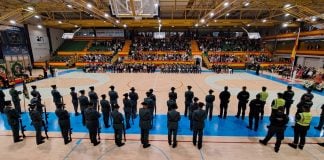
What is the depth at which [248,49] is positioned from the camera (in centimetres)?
3428

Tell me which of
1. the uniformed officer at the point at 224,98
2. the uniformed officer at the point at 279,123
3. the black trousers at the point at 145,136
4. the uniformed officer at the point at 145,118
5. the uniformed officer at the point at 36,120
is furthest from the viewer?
the uniformed officer at the point at 224,98

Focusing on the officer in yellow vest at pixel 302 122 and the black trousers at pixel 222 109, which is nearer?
the officer in yellow vest at pixel 302 122

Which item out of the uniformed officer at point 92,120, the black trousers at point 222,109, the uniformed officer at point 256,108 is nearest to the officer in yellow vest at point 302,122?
the uniformed officer at point 256,108

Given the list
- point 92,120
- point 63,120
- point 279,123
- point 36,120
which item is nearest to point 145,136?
point 92,120

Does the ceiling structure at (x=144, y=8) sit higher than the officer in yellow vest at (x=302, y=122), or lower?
higher

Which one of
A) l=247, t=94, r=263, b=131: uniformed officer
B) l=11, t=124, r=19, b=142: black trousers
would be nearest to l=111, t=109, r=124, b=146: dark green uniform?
l=11, t=124, r=19, b=142: black trousers

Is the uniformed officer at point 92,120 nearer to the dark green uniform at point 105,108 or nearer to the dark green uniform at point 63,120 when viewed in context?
the dark green uniform at point 63,120

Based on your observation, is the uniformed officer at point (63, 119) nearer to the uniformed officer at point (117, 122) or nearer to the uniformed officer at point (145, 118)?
the uniformed officer at point (117, 122)

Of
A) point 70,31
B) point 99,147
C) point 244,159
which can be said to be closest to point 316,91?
point 244,159

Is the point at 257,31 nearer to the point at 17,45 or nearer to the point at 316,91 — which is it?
the point at 316,91

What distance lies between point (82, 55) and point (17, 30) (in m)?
10.1

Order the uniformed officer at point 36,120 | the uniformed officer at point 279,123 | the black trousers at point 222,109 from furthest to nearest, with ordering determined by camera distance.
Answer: the black trousers at point 222,109 < the uniformed officer at point 36,120 < the uniformed officer at point 279,123

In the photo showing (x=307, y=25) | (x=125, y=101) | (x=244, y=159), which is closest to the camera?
(x=244, y=159)

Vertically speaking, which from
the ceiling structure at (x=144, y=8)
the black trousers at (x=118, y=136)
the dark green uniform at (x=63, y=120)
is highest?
the ceiling structure at (x=144, y=8)
